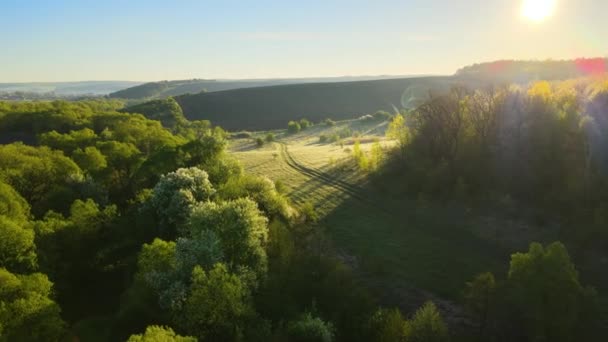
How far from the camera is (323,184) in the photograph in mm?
66250

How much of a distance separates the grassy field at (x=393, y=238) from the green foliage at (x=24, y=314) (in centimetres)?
2468

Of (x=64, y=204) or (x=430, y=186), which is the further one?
(x=430, y=186)

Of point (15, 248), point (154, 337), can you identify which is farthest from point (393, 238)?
point (15, 248)

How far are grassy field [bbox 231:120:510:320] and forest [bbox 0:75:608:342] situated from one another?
1.72 metres

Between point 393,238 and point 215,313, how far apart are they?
25295 mm

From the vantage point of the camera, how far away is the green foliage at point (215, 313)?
2625cm

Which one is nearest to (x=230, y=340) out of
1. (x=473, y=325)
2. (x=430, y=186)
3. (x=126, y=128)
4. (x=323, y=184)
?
(x=473, y=325)

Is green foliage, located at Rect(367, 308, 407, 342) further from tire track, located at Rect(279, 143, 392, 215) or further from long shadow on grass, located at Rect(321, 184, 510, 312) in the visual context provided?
tire track, located at Rect(279, 143, 392, 215)

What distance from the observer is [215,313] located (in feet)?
85.6

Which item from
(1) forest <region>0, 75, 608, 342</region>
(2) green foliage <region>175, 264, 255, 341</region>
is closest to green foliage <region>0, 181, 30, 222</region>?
(1) forest <region>0, 75, 608, 342</region>

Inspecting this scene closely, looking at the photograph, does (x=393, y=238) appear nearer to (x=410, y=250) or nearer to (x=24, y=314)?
(x=410, y=250)

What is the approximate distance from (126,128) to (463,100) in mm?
57694

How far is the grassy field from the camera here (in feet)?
122

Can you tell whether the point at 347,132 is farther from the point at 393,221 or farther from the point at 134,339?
the point at 134,339
